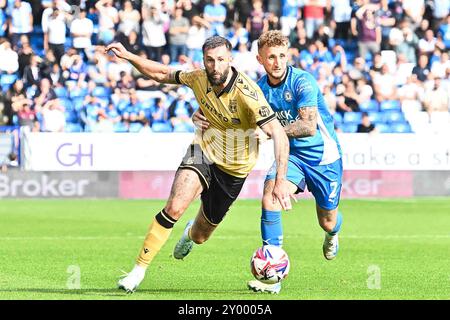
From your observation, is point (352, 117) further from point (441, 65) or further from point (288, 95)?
point (288, 95)

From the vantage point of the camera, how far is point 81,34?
26.8 m

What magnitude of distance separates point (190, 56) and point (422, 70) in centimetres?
593

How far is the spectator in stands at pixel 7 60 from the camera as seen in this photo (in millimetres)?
25922

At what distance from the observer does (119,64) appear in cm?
2658

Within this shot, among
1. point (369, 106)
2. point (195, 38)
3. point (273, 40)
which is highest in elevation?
point (273, 40)

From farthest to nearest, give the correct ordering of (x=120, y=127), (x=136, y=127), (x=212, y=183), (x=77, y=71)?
(x=77, y=71) → (x=136, y=127) → (x=120, y=127) → (x=212, y=183)

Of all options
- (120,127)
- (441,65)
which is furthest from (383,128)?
(120,127)

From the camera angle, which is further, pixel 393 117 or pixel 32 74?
pixel 393 117

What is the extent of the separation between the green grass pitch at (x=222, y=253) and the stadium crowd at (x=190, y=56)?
2.88m

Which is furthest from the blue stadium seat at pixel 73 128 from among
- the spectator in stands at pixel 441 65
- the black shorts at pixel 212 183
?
the black shorts at pixel 212 183

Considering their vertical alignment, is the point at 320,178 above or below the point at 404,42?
below

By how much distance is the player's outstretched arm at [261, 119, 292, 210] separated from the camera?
9781 millimetres
